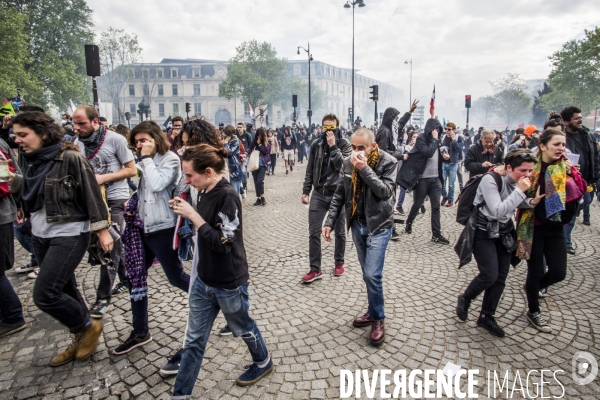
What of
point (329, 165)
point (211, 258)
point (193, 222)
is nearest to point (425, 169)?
point (329, 165)

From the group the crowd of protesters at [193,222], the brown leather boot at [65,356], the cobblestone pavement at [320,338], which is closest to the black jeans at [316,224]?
the cobblestone pavement at [320,338]

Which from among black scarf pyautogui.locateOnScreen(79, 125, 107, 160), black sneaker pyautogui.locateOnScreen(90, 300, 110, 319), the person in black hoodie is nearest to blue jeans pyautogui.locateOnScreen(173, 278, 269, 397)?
the person in black hoodie

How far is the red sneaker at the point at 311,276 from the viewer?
4.60 meters

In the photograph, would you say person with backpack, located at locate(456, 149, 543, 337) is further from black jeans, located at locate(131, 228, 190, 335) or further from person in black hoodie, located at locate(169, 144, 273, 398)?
black jeans, located at locate(131, 228, 190, 335)

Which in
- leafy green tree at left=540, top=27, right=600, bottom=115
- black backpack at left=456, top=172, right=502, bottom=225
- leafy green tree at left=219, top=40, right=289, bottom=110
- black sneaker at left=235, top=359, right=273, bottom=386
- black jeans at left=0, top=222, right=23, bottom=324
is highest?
leafy green tree at left=219, top=40, right=289, bottom=110

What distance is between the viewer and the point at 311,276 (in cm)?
464

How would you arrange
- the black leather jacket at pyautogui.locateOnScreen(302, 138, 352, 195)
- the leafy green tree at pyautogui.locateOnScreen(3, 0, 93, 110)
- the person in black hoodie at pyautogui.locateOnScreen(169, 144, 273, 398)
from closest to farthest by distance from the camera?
the person in black hoodie at pyautogui.locateOnScreen(169, 144, 273, 398), the black leather jacket at pyautogui.locateOnScreen(302, 138, 352, 195), the leafy green tree at pyautogui.locateOnScreen(3, 0, 93, 110)

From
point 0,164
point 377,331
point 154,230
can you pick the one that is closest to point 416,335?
point 377,331

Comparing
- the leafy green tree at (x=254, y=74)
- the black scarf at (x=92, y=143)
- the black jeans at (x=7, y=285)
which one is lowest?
the black jeans at (x=7, y=285)

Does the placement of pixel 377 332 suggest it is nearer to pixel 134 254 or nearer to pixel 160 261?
pixel 160 261

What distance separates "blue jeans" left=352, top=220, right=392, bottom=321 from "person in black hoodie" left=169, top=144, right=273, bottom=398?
125 cm

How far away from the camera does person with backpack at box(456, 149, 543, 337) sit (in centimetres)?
317

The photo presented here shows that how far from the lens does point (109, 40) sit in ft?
162

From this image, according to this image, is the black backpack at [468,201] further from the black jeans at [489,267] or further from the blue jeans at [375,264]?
the blue jeans at [375,264]
